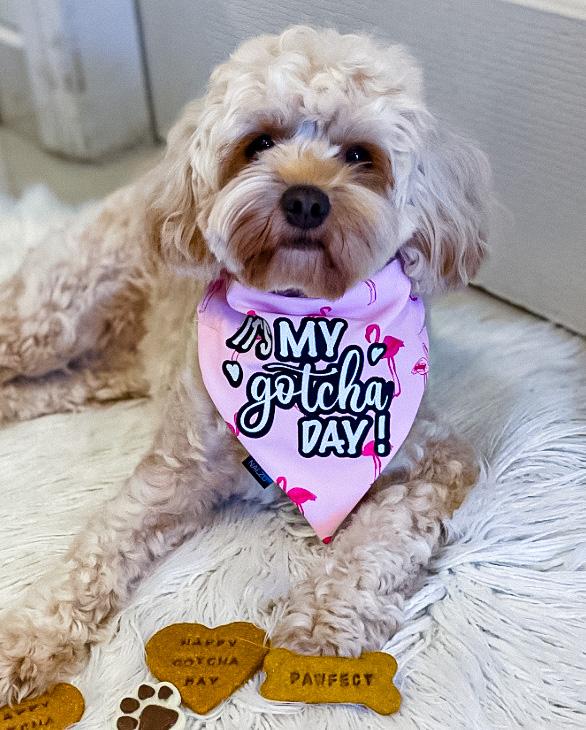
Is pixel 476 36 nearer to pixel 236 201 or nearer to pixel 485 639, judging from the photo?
pixel 236 201

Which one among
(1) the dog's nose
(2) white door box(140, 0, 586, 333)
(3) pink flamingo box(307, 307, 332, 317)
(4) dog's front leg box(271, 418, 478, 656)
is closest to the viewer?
(1) the dog's nose

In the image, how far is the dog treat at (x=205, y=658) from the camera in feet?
4.24

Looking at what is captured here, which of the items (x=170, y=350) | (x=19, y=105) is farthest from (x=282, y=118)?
(x=19, y=105)

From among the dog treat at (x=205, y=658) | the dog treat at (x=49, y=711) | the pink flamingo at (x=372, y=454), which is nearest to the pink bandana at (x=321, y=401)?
the pink flamingo at (x=372, y=454)

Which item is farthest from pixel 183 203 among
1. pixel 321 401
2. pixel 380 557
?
pixel 380 557

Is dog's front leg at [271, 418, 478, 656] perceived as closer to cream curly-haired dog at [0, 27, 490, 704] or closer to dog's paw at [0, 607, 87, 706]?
cream curly-haired dog at [0, 27, 490, 704]

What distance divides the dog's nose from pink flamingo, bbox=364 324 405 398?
27 centimetres

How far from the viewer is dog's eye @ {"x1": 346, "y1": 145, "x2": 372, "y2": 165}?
52.2 inches

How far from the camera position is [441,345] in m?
1.99

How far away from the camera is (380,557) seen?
140 centimetres

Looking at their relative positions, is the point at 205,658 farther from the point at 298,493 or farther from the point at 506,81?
the point at 506,81

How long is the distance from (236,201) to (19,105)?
80.7 inches

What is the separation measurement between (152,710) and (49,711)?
0.15 m

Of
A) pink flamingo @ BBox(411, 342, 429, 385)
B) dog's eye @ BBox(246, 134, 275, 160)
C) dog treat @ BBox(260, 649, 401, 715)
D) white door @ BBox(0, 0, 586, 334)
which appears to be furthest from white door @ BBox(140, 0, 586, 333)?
dog treat @ BBox(260, 649, 401, 715)
